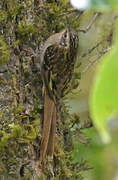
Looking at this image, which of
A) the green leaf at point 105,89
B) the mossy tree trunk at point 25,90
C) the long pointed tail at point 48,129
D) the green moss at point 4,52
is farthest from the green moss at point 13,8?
the green leaf at point 105,89

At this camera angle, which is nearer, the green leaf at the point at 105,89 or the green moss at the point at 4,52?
the green leaf at the point at 105,89

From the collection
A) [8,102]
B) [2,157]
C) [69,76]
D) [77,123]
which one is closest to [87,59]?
[69,76]

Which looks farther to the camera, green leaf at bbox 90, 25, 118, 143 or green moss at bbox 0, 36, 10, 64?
green moss at bbox 0, 36, 10, 64

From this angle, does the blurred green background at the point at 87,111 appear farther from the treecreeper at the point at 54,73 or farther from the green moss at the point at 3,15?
Result: the green moss at the point at 3,15

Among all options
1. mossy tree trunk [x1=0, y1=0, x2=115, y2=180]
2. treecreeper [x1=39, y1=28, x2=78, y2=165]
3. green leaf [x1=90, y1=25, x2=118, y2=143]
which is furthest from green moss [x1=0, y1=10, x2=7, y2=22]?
green leaf [x1=90, y1=25, x2=118, y2=143]

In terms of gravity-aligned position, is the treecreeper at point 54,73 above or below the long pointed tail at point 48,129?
above

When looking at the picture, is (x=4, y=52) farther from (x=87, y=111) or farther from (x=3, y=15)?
(x=87, y=111)

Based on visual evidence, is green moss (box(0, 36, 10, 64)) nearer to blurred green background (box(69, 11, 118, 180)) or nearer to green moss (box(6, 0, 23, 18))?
green moss (box(6, 0, 23, 18))

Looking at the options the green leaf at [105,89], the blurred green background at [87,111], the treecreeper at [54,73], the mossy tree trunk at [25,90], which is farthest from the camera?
the treecreeper at [54,73]

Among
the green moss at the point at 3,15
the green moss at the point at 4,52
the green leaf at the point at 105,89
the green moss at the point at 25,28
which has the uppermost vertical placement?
the green moss at the point at 3,15
